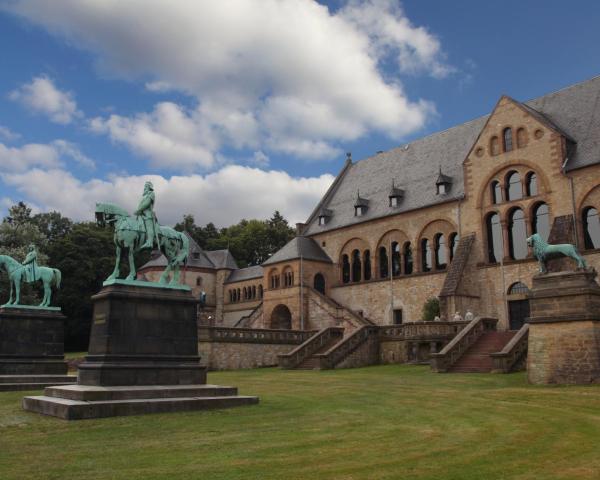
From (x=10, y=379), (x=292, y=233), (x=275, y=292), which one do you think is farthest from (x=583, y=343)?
(x=292, y=233)

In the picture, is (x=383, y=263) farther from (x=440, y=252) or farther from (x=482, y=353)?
(x=482, y=353)

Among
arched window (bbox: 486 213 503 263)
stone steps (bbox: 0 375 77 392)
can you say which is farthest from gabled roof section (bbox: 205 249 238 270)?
stone steps (bbox: 0 375 77 392)

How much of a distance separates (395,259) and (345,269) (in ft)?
20.1

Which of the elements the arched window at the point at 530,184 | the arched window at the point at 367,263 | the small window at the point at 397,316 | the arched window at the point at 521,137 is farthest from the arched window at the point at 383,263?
the arched window at the point at 521,137

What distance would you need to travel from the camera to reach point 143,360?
1639 centimetres

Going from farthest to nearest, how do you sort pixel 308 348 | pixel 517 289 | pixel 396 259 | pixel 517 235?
pixel 396 259, pixel 517 235, pixel 517 289, pixel 308 348

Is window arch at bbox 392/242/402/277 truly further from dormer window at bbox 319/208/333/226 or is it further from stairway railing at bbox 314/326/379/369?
stairway railing at bbox 314/326/379/369

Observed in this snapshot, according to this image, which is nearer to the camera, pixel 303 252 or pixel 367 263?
pixel 367 263

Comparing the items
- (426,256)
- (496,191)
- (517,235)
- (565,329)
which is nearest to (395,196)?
(426,256)

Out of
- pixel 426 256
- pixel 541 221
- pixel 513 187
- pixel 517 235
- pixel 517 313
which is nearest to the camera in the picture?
pixel 541 221

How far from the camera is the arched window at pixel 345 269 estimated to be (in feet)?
176

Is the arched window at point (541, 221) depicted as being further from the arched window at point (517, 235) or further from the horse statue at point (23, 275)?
the horse statue at point (23, 275)

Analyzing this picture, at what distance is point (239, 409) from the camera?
15430 millimetres

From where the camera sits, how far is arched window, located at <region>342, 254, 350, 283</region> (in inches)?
2112
